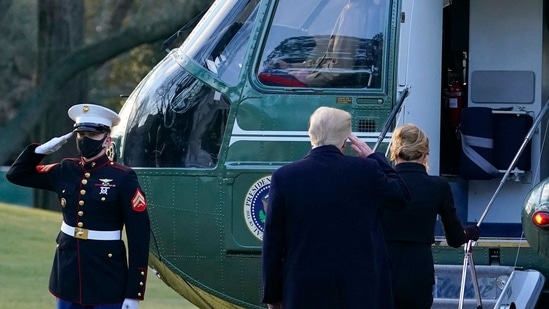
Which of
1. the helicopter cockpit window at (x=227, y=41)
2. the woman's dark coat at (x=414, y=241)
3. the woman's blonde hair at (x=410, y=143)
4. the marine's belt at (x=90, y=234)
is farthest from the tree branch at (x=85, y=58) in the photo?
the woman's dark coat at (x=414, y=241)

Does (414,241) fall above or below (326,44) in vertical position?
below

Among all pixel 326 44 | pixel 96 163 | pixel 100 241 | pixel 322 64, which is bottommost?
pixel 100 241

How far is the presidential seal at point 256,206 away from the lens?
7398mm

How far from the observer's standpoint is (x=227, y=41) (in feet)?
25.7

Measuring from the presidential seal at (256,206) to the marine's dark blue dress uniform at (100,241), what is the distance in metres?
1.43

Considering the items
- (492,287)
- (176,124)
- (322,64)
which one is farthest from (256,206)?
(492,287)

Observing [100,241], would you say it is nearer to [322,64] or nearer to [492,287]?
[322,64]

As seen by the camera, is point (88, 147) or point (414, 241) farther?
point (88, 147)

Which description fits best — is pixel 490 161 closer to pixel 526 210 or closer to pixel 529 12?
pixel 529 12

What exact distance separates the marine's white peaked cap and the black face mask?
0.06 m

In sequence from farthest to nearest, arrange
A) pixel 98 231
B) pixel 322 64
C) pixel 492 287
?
pixel 322 64, pixel 492 287, pixel 98 231

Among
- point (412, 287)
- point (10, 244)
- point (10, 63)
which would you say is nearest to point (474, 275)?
point (412, 287)

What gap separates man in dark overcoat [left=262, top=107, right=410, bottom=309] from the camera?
511 cm

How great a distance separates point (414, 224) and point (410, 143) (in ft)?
1.27
